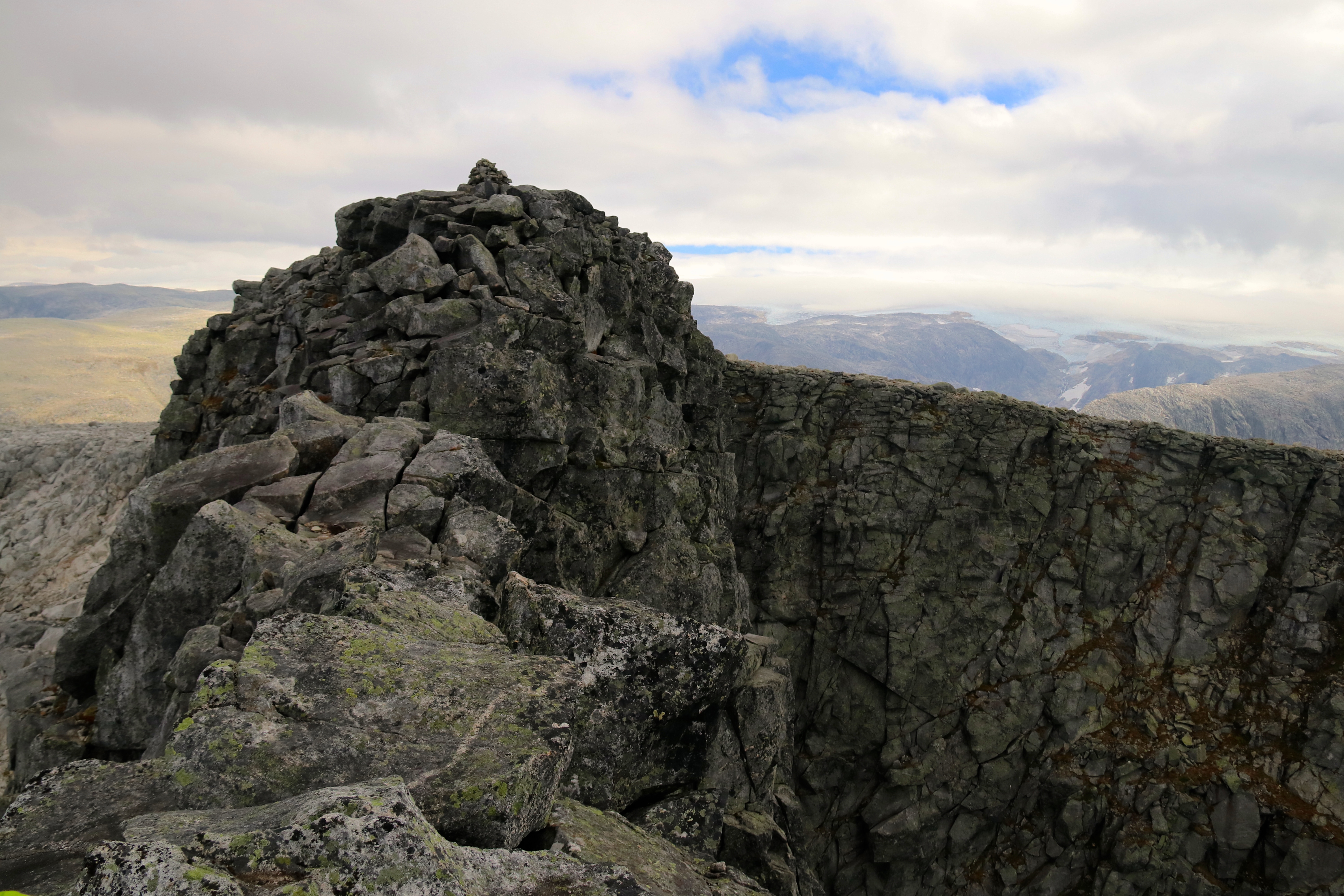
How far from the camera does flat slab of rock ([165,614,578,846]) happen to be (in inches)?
353

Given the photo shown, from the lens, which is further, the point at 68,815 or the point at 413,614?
the point at 413,614

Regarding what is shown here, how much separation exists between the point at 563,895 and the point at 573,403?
1013 inches

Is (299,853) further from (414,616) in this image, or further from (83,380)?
(83,380)

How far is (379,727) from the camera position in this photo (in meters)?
9.92

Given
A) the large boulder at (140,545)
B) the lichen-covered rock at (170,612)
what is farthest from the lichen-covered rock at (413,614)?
the large boulder at (140,545)

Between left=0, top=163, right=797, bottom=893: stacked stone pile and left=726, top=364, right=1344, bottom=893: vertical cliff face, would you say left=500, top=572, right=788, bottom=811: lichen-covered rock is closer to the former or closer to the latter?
left=0, top=163, right=797, bottom=893: stacked stone pile

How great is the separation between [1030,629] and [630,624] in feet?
190

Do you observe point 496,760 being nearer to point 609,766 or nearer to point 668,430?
point 609,766

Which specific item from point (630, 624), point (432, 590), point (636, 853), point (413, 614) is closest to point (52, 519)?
point (432, 590)

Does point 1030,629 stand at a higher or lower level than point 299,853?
lower

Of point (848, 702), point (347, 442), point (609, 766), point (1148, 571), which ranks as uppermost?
point (347, 442)

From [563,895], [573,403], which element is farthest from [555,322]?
[563,895]

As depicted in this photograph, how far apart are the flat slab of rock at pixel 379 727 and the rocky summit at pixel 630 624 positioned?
0.18 ft

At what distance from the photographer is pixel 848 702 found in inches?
2429
